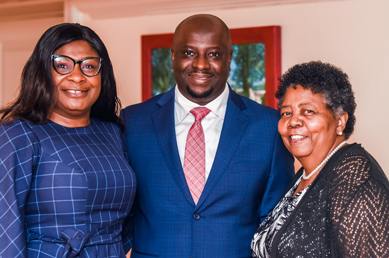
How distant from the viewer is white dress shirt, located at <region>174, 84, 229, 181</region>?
202 centimetres

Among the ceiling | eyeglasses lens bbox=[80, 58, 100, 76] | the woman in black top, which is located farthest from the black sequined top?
the ceiling

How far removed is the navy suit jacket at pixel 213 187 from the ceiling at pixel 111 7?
1.60m

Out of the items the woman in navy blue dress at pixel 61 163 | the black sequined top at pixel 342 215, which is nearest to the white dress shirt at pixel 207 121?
the woman in navy blue dress at pixel 61 163

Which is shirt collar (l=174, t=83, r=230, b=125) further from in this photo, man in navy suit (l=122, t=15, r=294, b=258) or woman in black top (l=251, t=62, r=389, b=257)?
woman in black top (l=251, t=62, r=389, b=257)

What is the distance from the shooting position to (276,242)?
162cm

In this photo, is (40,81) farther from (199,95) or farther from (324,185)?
(324,185)

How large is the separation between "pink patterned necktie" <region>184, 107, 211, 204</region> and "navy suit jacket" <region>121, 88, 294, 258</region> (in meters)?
0.04

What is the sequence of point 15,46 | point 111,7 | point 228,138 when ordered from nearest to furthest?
point 228,138
point 111,7
point 15,46

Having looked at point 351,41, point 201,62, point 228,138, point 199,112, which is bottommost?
point 228,138

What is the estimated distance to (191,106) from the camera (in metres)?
2.12

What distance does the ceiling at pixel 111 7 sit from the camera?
3.50m

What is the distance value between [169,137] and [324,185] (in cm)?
77

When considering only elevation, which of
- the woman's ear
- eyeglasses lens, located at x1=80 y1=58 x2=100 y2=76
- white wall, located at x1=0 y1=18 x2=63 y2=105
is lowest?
the woman's ear

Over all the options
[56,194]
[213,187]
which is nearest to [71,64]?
[56,194]
